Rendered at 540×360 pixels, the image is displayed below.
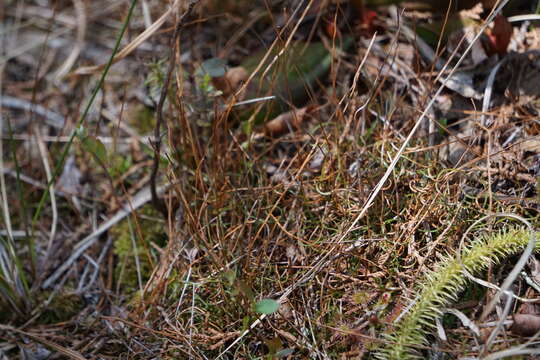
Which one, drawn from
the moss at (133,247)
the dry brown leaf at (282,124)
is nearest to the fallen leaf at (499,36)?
the dry brown leaf at (282,124)

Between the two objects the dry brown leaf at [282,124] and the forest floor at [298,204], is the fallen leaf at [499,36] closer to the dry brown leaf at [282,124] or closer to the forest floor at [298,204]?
the forest floor at [298,204]

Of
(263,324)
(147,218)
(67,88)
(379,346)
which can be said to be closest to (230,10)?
(67,88)

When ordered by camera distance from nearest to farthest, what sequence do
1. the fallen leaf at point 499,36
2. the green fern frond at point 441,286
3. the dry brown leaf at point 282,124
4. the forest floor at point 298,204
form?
the green fern frond at point 441,286
the forest floor at point 298,204
the fallen leaf at point 499,36
the dry brown leaf at point 282,124

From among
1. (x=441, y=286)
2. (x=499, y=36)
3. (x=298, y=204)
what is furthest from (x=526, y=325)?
(x=499, y=36)

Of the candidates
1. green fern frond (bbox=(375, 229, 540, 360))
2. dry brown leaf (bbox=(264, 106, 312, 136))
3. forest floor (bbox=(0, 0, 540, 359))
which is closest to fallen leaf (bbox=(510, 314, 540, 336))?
forest floor (bbox=(0, 0, 540, 359))

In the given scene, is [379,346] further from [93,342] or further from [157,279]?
[93,342]

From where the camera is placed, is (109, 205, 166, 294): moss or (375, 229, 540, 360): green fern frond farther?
(109, 205, 166, 294): moss

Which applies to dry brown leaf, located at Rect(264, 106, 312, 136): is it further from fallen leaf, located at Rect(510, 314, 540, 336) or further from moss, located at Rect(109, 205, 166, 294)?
fallen leaf, located at Rect(510, 314, 540, 336)

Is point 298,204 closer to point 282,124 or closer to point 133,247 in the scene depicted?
point 282,124
